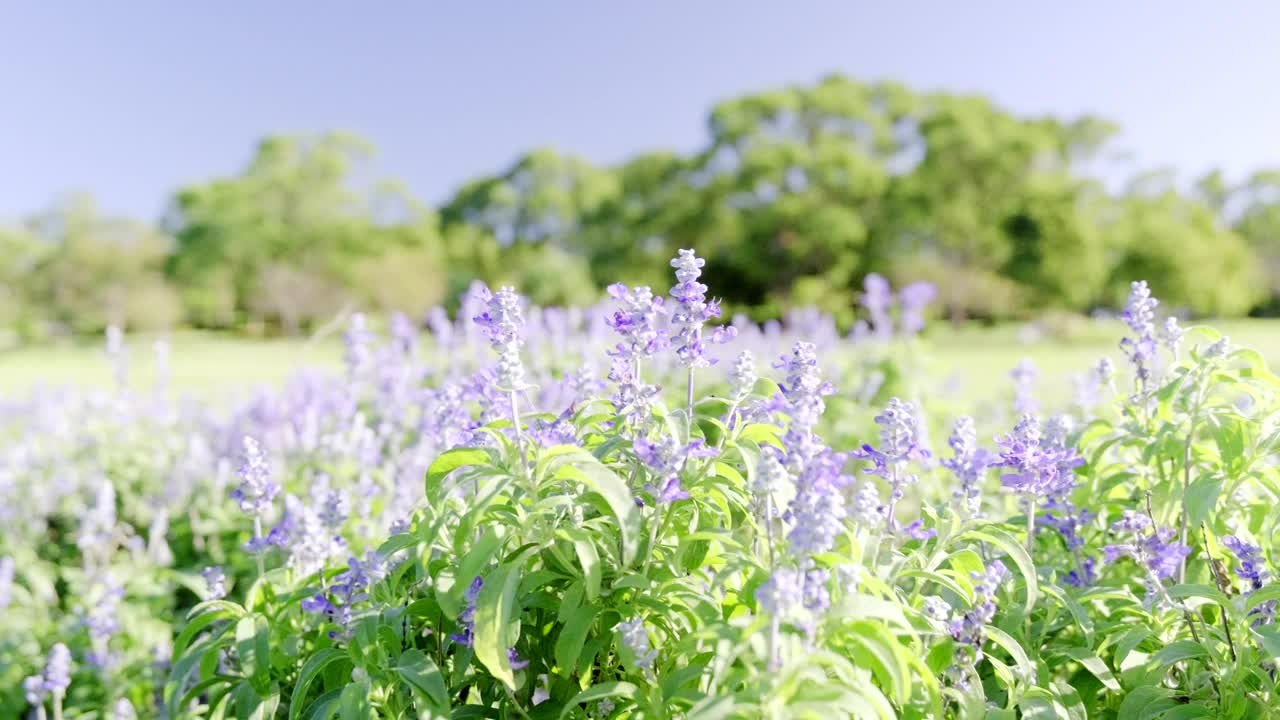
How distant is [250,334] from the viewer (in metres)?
43.5

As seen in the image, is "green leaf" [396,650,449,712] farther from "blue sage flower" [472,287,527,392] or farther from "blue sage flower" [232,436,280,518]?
"blue sage flower" [232,436,280,518]

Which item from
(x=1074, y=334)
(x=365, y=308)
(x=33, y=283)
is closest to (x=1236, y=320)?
(x=1074, y=334)

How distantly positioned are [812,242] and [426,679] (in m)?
31.1

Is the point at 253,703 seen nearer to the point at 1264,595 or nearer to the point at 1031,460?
the point at 1031,460

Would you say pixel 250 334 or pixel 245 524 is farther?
pixel 250 334

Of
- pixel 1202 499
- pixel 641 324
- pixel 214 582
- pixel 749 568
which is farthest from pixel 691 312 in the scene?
pixel 214 582

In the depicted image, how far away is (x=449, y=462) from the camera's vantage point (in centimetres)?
192

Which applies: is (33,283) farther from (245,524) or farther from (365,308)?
(245,524)

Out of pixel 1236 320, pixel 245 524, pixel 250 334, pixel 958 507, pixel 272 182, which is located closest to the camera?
pixel 958 507

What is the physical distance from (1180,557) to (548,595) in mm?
1469

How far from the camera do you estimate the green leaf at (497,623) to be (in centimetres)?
163

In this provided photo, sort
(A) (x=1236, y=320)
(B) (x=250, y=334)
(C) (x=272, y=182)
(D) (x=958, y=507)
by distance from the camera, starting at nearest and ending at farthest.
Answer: (D) (x=958, y=507) → (A) (x=1236, y=320) → (B) (x=250, y=334) → (C) (x=272, y=182)

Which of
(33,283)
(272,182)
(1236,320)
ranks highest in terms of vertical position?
(272,182)

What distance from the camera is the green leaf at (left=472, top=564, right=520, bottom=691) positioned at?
1.63 metres
